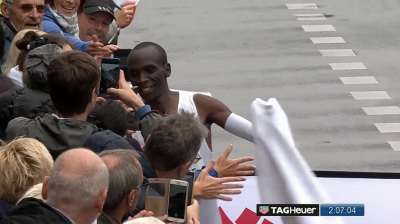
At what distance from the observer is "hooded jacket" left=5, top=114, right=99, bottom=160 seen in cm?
438

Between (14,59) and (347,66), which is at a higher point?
(14,59)

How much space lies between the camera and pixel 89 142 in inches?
170

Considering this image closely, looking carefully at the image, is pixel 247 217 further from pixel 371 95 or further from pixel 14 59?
pixel 371 95

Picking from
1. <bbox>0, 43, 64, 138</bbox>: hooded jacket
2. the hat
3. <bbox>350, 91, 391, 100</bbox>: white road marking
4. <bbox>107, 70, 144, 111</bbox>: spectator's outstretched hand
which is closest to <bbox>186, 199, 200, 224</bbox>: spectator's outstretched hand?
<bbox>107, 70, 144, 111</bbox>: spectator's outstretched hand

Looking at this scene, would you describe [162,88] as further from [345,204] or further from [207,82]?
[207,82]

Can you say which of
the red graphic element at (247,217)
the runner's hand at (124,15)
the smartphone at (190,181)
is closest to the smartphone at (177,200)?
the smartphone at (190,181)

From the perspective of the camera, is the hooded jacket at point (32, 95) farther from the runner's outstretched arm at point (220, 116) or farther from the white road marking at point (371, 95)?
the white road marking at point (371, 95)

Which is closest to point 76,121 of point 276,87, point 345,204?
point 345,204

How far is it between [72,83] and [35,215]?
1.26 m

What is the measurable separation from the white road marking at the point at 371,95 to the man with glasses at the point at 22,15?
5204 millimetres

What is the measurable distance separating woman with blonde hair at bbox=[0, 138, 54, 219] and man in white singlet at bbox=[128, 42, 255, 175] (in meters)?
1.67

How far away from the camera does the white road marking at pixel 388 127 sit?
31.4 ft

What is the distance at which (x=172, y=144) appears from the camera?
4.21 metres

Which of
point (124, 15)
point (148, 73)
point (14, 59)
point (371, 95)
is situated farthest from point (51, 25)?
point (371, 95)
